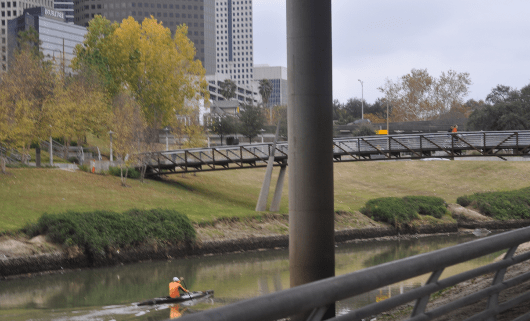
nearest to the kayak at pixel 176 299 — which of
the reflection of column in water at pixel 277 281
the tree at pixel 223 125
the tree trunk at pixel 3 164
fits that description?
the reflection of column in water at pixel 277 281

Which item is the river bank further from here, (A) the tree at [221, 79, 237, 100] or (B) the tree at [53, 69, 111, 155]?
(A) the tree at [221, 79, 237, 100]

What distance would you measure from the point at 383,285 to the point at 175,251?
102 feet

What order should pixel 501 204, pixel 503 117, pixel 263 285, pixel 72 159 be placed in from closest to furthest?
pixel 263 285 < pixel 501 204 < pixel 72 159 < pixel 503 117

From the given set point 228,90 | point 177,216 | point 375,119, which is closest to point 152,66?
point 177,216

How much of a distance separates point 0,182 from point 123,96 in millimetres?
19453

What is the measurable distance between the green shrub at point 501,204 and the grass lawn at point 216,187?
166 inches

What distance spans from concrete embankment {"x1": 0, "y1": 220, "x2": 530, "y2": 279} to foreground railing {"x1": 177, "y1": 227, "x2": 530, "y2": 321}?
85.9ft

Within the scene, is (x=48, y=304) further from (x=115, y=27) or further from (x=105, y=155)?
(x=115, y=27)

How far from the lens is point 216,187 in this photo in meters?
53.8

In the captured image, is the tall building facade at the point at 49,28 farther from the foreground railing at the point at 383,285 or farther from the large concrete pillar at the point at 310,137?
the foreground railing at the point at 383,285

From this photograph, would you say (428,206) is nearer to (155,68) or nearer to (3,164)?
(155,68)

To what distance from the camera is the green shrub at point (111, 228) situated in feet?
96.9

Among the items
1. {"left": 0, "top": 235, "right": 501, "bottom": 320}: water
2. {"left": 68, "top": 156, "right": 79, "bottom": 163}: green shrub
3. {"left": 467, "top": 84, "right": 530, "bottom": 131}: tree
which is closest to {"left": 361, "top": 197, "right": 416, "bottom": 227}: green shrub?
{"left": 0, "top": 235, "right": 501, "bottom": 320}: water

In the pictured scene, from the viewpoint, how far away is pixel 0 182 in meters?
38.8
